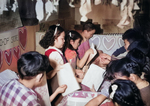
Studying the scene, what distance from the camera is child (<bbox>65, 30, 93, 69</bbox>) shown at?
4.68 ft

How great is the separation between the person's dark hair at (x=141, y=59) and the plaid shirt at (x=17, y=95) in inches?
26.9

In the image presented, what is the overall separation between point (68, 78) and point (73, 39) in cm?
27

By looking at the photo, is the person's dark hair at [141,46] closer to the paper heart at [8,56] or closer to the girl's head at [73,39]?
the girl's head at [73,39]

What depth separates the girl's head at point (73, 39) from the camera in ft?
4.66

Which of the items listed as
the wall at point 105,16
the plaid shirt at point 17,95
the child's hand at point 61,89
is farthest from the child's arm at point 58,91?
the wall at point 105,16

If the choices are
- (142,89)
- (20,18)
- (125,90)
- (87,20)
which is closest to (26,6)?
(20,18)

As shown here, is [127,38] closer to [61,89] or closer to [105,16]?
[105,16]

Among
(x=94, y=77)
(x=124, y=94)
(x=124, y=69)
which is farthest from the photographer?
(x=94, y=77)

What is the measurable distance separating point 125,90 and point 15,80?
0.63 m

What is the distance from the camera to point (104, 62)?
4.77 ft

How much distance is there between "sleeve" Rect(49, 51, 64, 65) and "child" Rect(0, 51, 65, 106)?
15 cm

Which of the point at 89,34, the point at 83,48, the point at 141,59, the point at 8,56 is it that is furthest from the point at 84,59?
the point at 8,56

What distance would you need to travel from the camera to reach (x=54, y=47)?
1411mm

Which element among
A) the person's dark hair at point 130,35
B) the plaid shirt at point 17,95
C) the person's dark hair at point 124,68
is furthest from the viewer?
the person's dark hair at point 130,35
